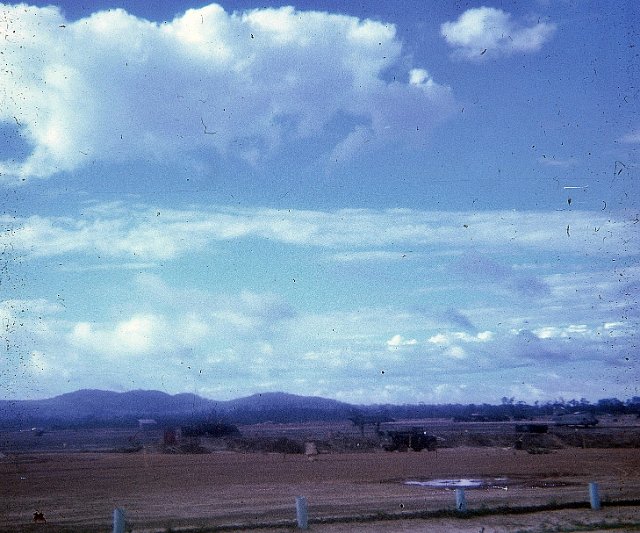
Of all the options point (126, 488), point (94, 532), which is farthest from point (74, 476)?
point (94, 532)

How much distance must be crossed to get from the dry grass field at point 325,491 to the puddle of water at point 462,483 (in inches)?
7.8

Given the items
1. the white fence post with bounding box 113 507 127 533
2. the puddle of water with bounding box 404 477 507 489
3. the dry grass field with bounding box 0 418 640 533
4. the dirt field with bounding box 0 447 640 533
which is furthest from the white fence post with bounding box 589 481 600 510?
the white fence post with bounding box 113 507 127 533

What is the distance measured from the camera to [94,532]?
21.5m

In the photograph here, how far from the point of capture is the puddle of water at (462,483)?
3671cm

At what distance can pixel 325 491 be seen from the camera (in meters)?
35.6

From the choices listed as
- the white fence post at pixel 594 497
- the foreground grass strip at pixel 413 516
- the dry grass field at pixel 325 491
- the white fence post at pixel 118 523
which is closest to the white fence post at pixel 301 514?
the foreground grass strip at pixel 413 516

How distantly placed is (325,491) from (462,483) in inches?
316

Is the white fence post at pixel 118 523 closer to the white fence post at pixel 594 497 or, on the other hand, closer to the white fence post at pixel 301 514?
the white fence post at pixel 301 514

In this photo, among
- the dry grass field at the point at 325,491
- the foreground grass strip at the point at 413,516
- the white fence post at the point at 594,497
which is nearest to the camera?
→ the foreground grass strip at the point at 413,516

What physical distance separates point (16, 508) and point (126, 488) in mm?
8664

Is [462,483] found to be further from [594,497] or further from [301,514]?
[301,514]

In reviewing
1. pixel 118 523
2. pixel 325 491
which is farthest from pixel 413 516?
pixel 325 491

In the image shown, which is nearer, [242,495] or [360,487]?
[242,495]

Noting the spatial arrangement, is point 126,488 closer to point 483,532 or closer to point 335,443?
point 483,532
